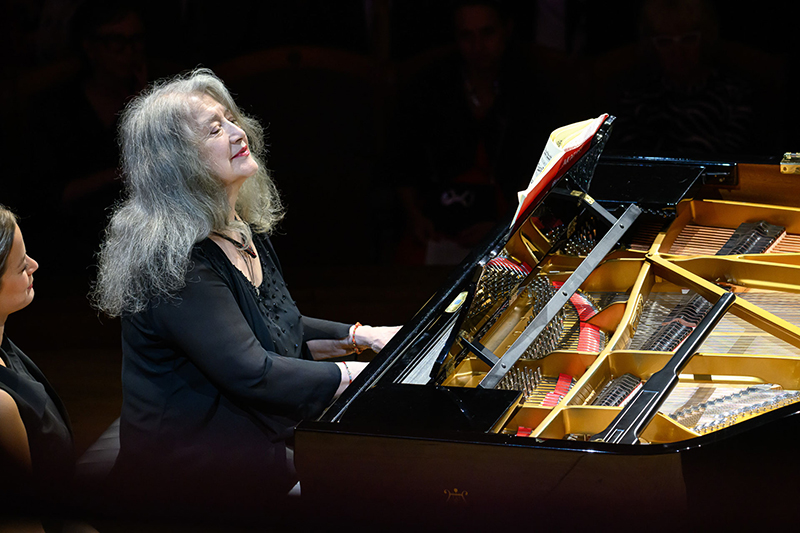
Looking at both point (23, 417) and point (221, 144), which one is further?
point (221, 144)

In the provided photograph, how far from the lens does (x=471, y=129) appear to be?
4.11 meters

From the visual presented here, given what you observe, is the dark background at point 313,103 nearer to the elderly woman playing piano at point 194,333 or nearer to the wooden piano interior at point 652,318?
the wooden piano interior at point 652,318

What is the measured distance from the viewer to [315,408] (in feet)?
6.66

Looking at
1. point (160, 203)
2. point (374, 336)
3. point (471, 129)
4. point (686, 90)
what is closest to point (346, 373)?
point (374, 336)

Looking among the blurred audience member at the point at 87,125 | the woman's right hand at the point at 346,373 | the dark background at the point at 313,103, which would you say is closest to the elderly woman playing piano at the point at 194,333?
the woman's right hand at the point at 346,373

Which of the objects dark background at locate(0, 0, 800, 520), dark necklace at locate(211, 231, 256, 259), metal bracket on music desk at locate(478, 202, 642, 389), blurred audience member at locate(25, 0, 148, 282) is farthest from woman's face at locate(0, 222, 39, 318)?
blurred audience member at locate(25, 0, 148, 282)

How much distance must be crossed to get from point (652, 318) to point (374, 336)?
2.40 feet

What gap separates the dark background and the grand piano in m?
1.61

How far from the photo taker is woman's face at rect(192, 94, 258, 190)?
81.9 inches

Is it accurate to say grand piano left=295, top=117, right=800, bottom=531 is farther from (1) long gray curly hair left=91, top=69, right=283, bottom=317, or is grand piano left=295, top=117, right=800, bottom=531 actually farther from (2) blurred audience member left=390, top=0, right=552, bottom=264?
(2) blurred audience member left=390, top=0, right=552, bottom=264

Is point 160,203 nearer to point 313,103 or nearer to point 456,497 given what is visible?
point 456,497

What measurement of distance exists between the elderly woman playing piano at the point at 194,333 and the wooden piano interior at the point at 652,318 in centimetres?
44

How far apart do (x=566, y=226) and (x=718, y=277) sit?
0.41m

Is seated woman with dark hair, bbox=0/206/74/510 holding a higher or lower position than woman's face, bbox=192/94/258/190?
lower
